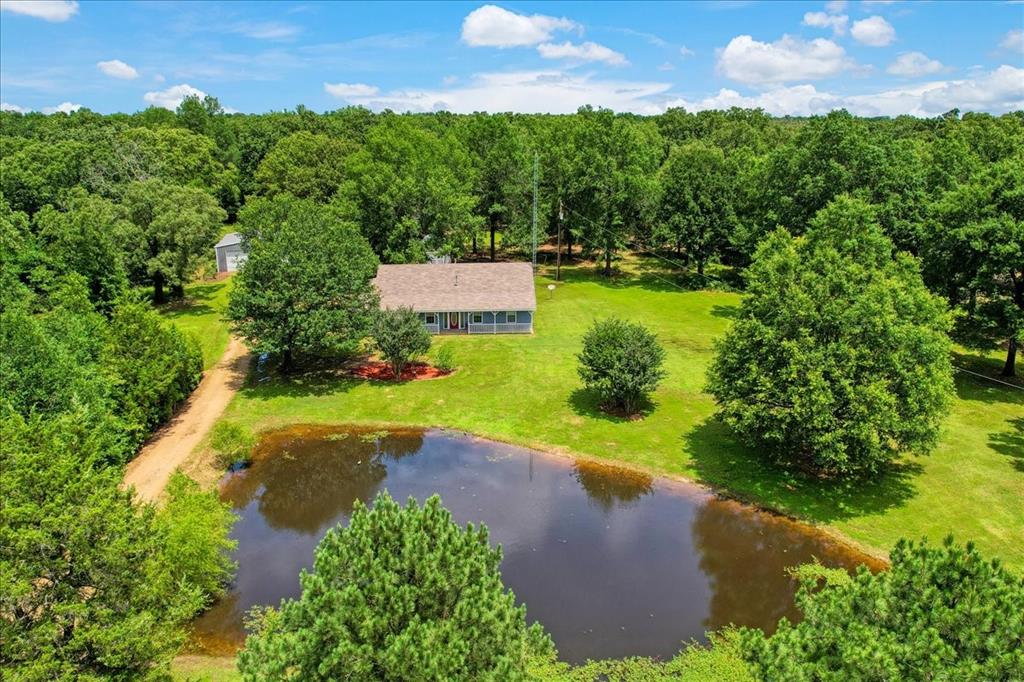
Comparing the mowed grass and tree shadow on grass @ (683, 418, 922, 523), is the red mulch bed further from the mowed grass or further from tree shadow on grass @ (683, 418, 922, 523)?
tree shadow on grass @ (683, 418, 922, 523)

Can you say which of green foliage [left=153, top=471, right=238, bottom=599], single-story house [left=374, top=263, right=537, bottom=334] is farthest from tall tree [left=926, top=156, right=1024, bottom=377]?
green foliage [left=153, top=471, right=238, bottom=599]

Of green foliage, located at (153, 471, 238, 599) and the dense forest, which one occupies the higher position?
the dense forest

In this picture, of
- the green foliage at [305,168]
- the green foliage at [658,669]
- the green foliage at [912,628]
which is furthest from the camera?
the green foliage at [305,168]

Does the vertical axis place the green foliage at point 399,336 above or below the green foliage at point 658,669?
above

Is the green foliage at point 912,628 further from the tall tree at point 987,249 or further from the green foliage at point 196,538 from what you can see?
the tall tree at point 987,249

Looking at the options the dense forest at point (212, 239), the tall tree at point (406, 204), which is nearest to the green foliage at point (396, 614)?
the dense forest at point (212, 239)

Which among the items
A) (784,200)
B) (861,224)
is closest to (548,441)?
(861,224)

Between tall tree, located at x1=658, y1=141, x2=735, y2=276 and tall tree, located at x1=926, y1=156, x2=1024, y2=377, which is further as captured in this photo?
tall tree, located at x1=658, y1=141, x2=735, y2=276
